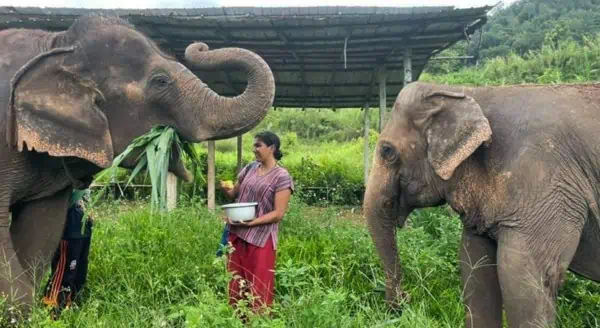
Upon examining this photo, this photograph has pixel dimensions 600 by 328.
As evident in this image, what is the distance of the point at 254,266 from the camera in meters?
4.05

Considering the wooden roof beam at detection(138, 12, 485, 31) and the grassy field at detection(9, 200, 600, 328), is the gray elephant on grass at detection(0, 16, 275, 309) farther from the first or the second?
the wooden roof beam at detection(138, 12, 485, 31)

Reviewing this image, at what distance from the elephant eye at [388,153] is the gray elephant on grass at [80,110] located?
2.48 feet

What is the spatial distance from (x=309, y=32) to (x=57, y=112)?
3.89m

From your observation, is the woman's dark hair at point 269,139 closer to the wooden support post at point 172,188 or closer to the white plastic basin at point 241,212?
the white plastic basin at point 241,212

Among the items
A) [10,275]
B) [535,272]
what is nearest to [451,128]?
[535,272]

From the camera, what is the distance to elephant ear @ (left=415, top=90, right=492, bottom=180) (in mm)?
3326

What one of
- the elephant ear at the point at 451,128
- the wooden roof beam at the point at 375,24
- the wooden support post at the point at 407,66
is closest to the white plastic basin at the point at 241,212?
the elephant ear at the point at 451,128

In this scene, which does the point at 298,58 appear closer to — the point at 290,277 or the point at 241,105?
the point at 241,105

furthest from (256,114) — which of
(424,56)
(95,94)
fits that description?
(424,56)

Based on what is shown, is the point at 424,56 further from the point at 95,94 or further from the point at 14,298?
the point at 14,298

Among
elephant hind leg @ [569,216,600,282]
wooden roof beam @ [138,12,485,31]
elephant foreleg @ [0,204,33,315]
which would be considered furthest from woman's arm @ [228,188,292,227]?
wooden roof beam @ [138,12,485,31]

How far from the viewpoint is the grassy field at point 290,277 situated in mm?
3004

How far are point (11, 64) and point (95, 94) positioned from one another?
540 mm

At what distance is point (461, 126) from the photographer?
3393 millimetres
